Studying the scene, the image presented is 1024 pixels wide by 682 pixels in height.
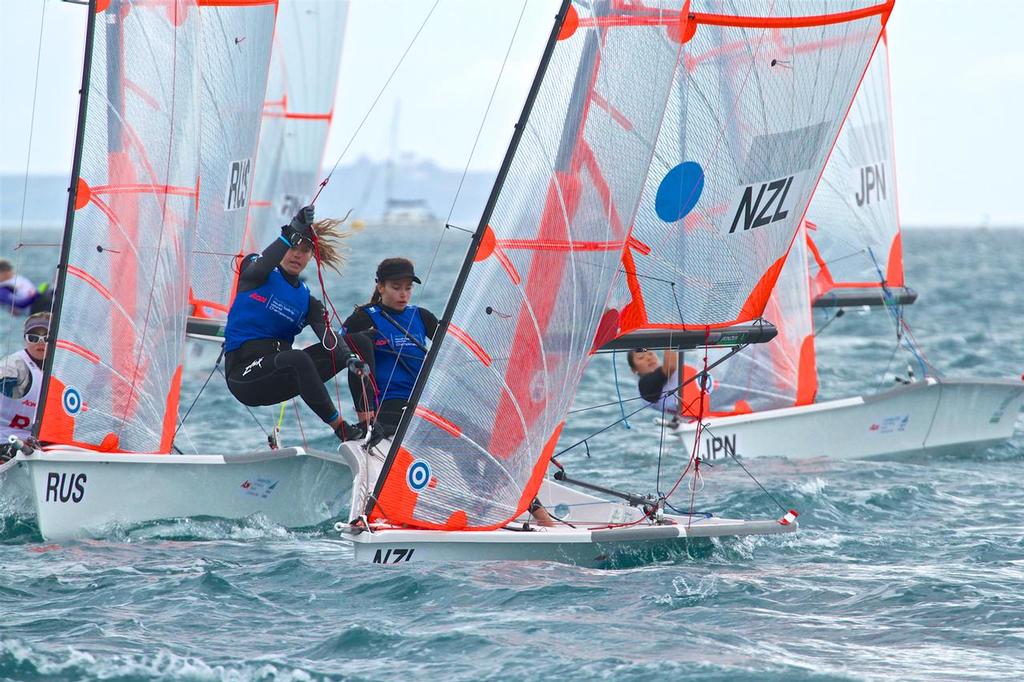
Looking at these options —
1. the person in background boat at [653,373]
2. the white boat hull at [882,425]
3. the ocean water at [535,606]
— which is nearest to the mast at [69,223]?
the ocean water at [535,606]

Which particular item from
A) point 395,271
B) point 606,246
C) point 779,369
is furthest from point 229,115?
point 779,369

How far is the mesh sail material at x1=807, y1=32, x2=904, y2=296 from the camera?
37.6ft

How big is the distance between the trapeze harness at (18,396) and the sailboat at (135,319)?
46 centimetres

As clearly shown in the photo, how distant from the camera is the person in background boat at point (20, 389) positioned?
305 inches

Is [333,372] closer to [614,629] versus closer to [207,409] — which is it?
[614,629]

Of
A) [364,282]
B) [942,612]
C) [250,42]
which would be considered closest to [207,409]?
[250,42]

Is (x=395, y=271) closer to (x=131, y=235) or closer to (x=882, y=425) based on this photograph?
(x=131, y=235)

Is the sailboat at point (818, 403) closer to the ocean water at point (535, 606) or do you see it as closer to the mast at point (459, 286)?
the ocean water at point (535, 606)

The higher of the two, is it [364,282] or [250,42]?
[250,42]

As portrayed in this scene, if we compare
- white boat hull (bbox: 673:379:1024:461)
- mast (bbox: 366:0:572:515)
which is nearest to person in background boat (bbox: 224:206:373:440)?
mast (bbox: 366:0:572:515)

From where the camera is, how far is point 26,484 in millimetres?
7055

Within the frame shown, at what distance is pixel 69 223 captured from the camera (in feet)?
24.6

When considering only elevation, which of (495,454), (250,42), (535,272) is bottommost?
A: (495,454)

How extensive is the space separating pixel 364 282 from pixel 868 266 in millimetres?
23802
